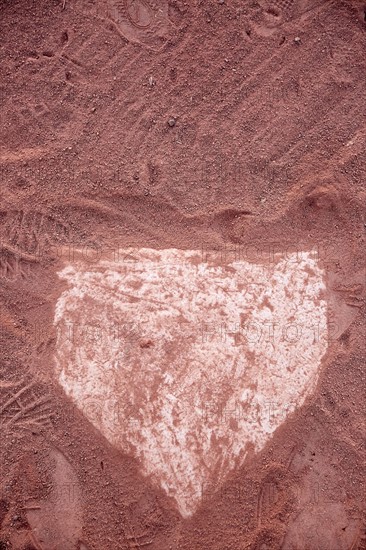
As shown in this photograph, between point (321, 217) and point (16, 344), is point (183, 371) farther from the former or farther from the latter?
point (321, 217)

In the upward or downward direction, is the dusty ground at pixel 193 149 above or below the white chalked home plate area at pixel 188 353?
above

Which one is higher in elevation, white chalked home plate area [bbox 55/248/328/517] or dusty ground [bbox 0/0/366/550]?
dusty ground [bbox 0/0/366/550]

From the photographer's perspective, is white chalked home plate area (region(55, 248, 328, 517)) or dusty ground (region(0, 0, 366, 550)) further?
dusty ground (region(0, 0, 366, 550))

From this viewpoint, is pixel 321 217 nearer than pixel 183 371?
No

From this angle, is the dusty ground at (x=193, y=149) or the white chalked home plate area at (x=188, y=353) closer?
the white chalked home plate area at (x=188, y=353)

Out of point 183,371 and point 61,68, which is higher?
point 61,68

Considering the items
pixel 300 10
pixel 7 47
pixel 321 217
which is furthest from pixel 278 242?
pixel 7 47

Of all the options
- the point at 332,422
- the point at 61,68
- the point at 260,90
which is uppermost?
the point at 260,90
